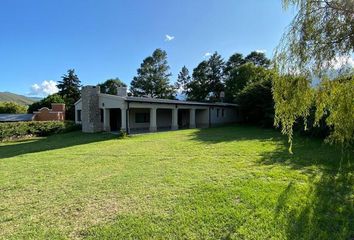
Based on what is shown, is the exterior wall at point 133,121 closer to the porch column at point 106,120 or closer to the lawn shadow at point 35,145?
the porch column at point 106,120

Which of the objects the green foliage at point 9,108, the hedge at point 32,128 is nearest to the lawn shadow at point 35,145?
the hedge at point 32,128

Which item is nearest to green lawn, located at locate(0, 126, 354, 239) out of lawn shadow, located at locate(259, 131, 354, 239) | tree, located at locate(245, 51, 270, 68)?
lawn shadow, located at locate(259, 131, 354, 239)

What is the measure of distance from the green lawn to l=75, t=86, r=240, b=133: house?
36.5 ft

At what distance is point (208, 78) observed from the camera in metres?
46.8

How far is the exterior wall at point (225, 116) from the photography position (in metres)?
28.5

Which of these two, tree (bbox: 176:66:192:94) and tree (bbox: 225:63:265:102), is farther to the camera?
tree (bbox: 176:66:192:94)

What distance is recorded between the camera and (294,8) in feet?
18.2

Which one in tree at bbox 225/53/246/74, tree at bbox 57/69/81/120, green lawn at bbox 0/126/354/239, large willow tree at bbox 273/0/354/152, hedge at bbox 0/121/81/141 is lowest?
green lawn at bbox 0/126/354/239

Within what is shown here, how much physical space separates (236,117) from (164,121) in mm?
11256

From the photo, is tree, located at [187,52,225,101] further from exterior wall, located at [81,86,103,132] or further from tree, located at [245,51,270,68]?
exterior wall, located at [81,86,103,132]

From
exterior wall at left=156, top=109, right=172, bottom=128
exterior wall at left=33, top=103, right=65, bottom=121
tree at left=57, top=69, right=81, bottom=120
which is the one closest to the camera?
exterior wall at left=156, top=109, right=172, bottom=128

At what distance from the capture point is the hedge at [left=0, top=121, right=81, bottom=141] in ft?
61.6

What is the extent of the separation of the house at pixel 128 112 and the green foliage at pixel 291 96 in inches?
568

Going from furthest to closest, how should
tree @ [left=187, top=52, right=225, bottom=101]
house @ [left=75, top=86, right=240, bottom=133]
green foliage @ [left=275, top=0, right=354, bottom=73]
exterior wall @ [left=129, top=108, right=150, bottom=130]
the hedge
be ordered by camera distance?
tree @ [left=187, top=52, right=225, bottom=101], exterior wall @ [left=129, top=108, right=150, bottom=130], house @ [left=75, top=86, right=240, bottom=133], the hedge, green foliage @ [left=275, top=0, right=354, bottom=73]
